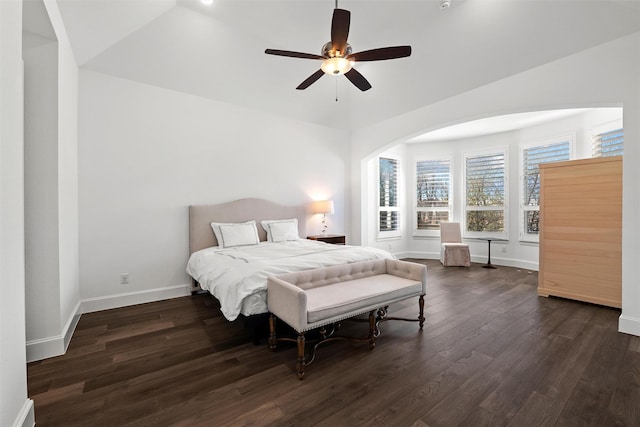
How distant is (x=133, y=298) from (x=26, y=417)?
7.45 feet

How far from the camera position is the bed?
237 centimetres

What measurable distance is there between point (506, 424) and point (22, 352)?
2.68 m

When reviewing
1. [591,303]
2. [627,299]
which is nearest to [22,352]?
[627,299]

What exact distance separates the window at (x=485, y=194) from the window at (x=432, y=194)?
420 mm

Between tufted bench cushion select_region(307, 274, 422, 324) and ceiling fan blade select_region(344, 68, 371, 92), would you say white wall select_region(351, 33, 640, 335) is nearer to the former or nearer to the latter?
ceiling fan blade select_region(344, 68, 371, 92)

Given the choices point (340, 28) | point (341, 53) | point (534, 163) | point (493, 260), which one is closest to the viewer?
point (340, 28)

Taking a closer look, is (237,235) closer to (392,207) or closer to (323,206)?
(323,206)

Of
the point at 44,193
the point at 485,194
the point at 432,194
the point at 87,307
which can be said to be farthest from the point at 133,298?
the point at 485,194

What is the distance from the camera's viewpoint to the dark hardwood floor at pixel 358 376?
63.7 inches

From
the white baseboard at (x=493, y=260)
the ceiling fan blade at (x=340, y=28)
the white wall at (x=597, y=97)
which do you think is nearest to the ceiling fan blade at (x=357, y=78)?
the ceiling fan blade at (x=340, y=28)

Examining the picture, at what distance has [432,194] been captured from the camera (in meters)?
6.63

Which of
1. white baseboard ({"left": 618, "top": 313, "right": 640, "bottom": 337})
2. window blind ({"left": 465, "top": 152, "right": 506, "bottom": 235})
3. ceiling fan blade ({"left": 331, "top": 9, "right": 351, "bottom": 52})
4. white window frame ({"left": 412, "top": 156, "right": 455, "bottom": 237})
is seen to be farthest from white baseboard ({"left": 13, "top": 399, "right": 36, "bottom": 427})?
window blind ({"left": 465, "top": 152, "right": 506, "bottom": 235})

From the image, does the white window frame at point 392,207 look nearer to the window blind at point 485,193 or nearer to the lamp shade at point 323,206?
the window blind at point 485,193

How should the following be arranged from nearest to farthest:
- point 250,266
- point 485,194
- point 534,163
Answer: point 250,266
point 534,163
point 485,194
